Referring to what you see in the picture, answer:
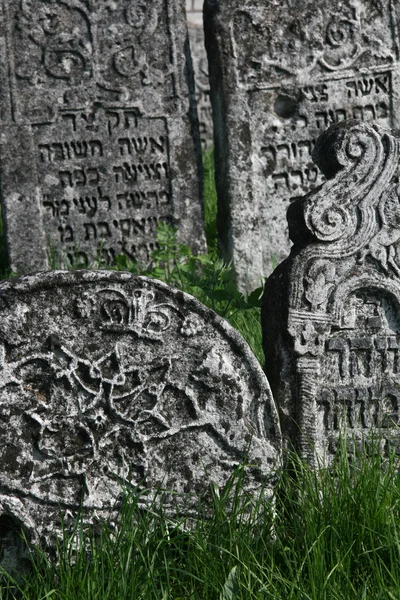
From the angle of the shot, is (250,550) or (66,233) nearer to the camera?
(250,550)

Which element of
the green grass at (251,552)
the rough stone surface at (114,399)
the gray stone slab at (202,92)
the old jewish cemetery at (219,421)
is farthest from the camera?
the gray stone slab at (202,92)

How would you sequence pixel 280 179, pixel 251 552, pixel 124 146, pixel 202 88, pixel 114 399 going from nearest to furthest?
pixel 251 552 → pixel 114 399 → pixel 280 179 → pixel 124 146 → pixel 202 88

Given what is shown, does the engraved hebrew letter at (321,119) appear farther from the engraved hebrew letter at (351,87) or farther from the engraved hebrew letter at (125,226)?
the engraved hebrew letter at (125,226)

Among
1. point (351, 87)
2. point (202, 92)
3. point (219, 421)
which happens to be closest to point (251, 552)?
point (219, 421)

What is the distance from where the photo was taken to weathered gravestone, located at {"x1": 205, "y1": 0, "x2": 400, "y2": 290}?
6.05 meters

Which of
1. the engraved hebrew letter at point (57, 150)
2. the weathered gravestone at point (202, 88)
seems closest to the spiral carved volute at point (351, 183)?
the engraved hebrew letter at point (57, 150)

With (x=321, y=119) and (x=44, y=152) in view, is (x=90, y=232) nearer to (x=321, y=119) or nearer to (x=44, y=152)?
(x=44, y=152)

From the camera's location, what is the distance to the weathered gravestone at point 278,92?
6.05 metres

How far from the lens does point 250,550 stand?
2781 millimetres

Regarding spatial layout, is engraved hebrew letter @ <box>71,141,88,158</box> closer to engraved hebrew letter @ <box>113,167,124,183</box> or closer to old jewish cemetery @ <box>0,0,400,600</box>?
engraved hebrew letter @ <box>113,167,124,183</box>

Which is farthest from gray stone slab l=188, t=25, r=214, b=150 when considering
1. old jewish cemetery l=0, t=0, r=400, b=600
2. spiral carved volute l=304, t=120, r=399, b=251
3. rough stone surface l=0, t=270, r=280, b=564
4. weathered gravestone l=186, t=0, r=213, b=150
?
rough stone surface l=0, t=270, r=280, b=564

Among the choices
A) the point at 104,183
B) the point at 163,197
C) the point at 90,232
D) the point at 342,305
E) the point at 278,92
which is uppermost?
the point at 278,92

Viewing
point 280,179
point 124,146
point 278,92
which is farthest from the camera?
point 124,146

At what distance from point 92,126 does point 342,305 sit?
3270mm
